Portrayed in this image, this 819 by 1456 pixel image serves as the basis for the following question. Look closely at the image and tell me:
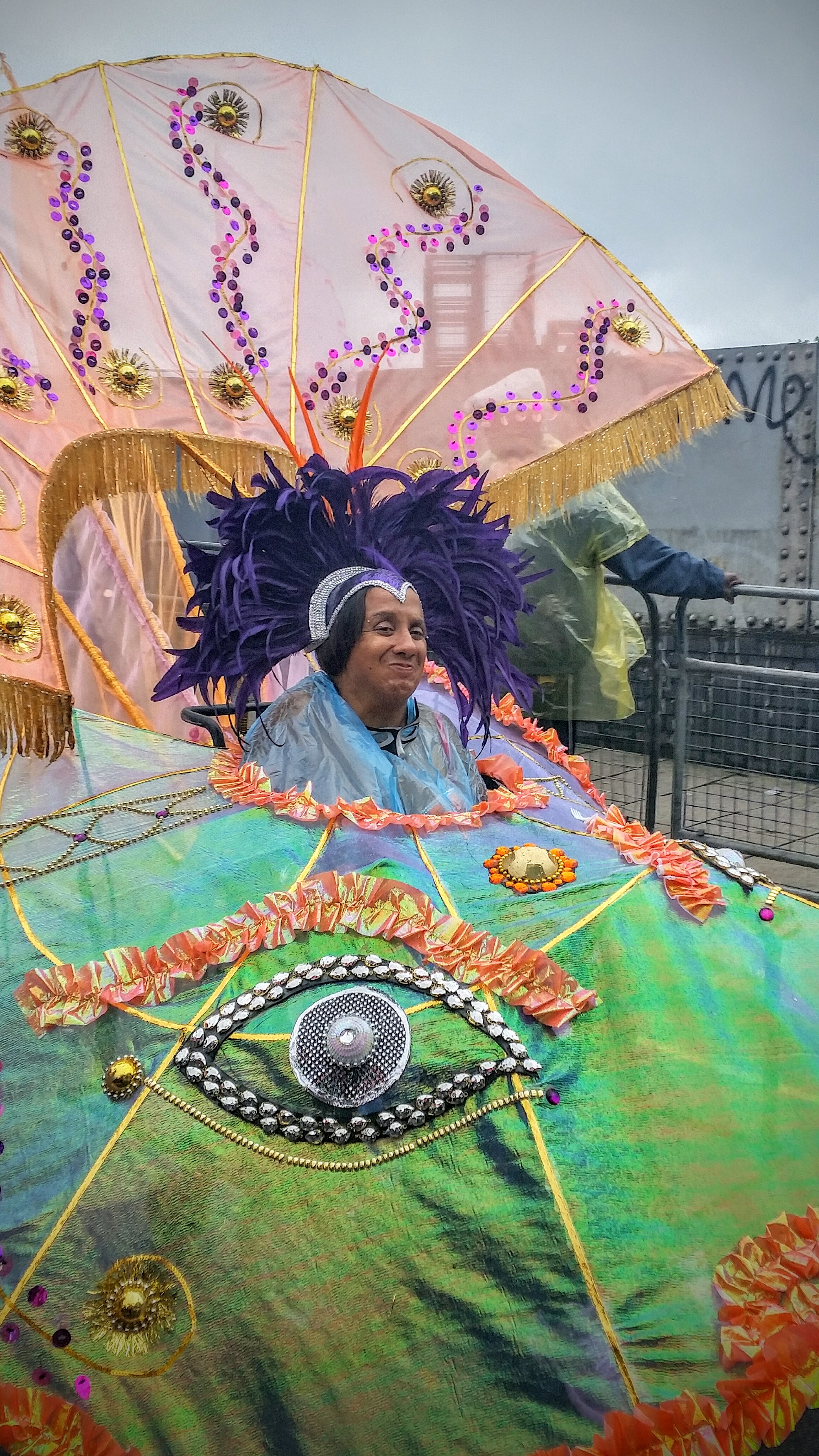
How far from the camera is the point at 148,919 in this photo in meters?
1.41

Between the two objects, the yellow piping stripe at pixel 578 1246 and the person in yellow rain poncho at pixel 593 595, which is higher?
the person in yellow rain poncho at pixel 593 595

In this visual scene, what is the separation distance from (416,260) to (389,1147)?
1.79 meters

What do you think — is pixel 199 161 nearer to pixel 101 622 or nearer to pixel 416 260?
pixel 416 260

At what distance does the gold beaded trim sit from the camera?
117 centimetres

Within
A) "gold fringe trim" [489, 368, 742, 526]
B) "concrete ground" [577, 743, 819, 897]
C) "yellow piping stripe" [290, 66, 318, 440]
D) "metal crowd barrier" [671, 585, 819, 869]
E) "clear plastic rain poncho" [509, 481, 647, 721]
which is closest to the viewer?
"yellow piping stripe" [290, 66, 318, 440]

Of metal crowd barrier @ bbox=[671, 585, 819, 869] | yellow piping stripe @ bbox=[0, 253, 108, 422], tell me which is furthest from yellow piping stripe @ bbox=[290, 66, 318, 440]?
metal crowd barrier @ bbox=[671, 585, 819, 869]

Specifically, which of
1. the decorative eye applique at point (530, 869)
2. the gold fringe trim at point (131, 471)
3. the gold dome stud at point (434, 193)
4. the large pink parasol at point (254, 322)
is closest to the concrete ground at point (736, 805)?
the large pink parasol at point (254, 322)

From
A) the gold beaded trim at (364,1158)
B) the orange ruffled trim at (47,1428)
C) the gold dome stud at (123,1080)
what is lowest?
the orange ruffled trim at (47,1428)

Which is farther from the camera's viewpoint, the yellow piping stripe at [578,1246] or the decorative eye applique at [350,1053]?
the decorative eye applique at [350,1053]

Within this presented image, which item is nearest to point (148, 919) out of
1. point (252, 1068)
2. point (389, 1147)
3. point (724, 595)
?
point (252, 1068)

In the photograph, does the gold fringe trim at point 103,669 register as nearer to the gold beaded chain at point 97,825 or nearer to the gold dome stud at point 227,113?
the gold beaded chain at point 97,825

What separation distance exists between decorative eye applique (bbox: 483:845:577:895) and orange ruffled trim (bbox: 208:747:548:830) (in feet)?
0.35

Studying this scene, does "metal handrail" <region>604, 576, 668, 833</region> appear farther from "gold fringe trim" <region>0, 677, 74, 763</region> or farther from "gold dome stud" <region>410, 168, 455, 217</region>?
"gold fringe trim" <region>0, 677, 74, 763</region>

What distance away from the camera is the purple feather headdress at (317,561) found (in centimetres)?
174
